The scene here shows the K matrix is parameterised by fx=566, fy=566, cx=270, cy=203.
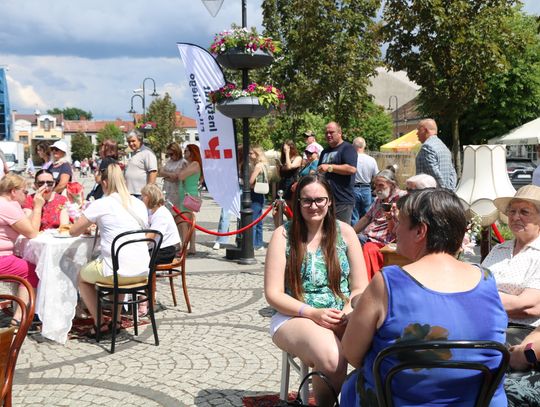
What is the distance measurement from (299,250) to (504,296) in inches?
47.2

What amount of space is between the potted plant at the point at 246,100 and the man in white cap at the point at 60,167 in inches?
87.6

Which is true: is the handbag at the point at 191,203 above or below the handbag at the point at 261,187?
below

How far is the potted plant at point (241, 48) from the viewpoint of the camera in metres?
7.84

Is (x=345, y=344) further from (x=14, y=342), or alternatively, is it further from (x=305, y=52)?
(x=305, y=52)

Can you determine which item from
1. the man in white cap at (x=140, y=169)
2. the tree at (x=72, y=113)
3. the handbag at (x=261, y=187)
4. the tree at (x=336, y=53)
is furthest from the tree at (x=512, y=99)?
the tree at (x=72, y=113)

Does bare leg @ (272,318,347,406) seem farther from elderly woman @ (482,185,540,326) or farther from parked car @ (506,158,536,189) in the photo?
parked car @ (506,158,536,189)

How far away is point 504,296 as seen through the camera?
3.22 meters

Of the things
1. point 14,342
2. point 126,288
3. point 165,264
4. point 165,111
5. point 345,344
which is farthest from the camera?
point 165,111

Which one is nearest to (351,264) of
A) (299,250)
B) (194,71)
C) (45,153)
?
(299,250)

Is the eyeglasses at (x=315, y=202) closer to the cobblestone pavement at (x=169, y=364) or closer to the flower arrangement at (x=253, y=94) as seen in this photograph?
the cobblestone pavement at (x=169, y=364)

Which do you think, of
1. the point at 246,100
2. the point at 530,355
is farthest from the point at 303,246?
the point at 246,100

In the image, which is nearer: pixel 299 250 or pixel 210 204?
pixel 299 250

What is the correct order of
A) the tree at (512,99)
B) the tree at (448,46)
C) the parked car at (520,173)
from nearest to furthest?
the tree at (448,46) < the parked car at (520,173) < the tree at (512,99)

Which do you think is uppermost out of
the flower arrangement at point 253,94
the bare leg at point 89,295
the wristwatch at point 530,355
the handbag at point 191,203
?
the flower arrangement at point 253,94
